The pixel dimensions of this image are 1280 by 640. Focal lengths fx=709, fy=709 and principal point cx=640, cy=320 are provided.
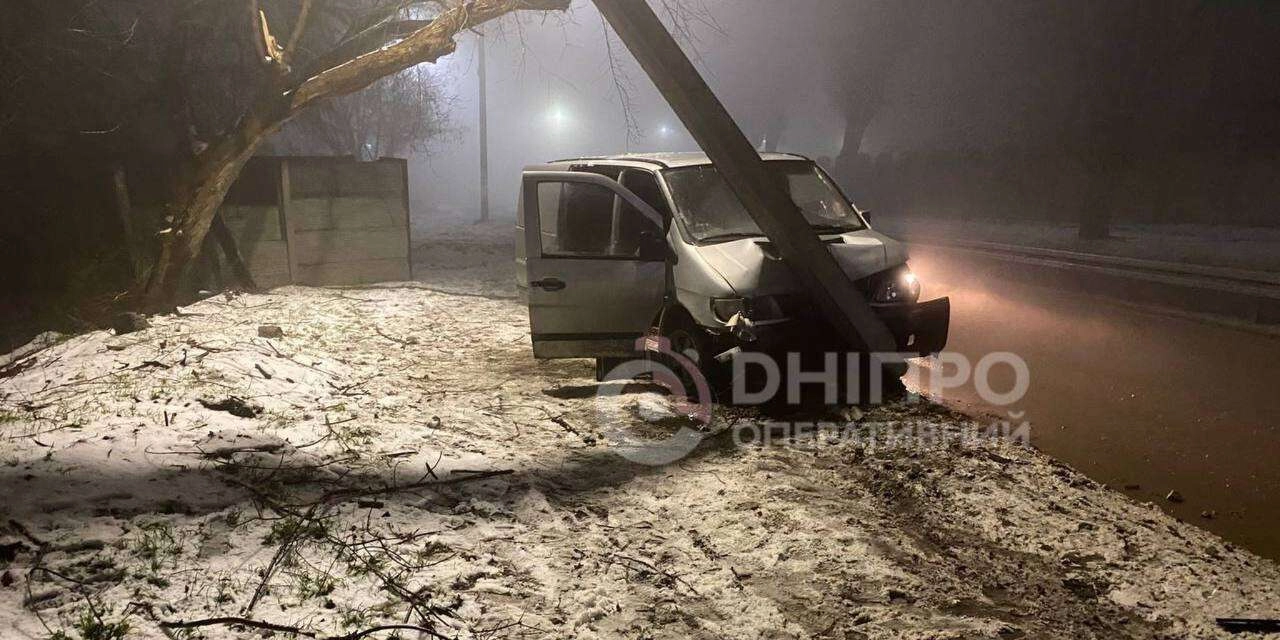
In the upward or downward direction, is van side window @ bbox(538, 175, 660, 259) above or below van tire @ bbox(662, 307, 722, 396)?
above

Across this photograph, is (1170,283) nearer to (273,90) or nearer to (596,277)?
(596,277)

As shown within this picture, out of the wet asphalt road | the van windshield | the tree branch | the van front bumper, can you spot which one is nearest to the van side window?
the van windshield

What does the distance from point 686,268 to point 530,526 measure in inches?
95.9

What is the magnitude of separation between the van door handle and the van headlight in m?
2.56

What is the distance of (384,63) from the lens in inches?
335

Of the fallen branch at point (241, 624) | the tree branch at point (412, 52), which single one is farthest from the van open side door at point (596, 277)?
the fallen branch at point (241, 624)

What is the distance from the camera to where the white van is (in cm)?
530

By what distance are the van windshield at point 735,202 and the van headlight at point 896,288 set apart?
0.64 metres

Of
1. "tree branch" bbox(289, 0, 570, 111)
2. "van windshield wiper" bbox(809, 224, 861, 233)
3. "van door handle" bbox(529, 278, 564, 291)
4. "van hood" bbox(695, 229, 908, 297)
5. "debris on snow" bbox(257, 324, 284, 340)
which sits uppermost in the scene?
"tree branch" bbox(289, 0, 570, 111)

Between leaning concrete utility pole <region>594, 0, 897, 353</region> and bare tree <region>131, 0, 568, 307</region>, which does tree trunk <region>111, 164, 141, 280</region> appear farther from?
leaning concrete utility pole <region>594, 0, 897, 353</region>

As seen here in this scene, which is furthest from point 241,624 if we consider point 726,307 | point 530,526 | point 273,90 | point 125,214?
point 125,214

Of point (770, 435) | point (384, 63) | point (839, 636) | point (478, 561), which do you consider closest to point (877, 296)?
point (770, 435)

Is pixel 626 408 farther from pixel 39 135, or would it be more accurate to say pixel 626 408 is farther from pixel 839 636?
pixel 39 135

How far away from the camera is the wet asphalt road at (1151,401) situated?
4.46 metres
